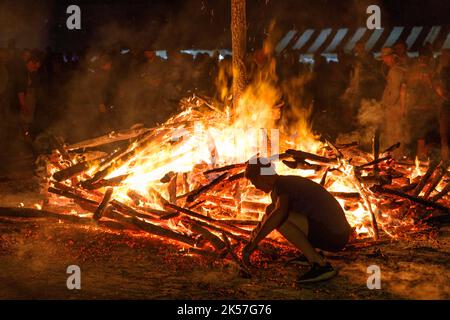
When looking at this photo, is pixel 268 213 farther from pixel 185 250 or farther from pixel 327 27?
pixel 327 27

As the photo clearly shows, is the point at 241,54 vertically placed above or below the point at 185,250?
above

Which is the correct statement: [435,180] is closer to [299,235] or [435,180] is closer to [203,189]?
[299,235]

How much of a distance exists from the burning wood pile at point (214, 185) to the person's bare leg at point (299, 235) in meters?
0.69

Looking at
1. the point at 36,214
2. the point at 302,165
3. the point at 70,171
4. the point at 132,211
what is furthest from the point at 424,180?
the point at 36,214

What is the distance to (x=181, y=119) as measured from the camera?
29.7 ft

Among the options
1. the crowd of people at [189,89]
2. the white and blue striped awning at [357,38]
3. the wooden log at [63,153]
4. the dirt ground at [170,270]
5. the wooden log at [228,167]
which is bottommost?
the dirt ground at [170,270]

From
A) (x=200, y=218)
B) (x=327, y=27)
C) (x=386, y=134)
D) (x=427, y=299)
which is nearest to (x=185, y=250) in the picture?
(x=200, y=218)

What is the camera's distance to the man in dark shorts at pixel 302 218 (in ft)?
18.3

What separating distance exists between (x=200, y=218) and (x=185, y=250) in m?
0.45

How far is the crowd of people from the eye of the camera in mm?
12570

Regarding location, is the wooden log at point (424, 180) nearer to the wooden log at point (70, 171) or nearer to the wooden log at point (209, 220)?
the wooden log at point (209, 220)

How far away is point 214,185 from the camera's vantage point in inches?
288

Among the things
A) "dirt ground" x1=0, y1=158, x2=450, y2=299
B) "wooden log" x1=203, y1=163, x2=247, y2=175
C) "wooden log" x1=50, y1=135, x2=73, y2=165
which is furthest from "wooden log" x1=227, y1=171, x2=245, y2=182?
"wooden log" x1=50, y1=135, x2=73, y2=165

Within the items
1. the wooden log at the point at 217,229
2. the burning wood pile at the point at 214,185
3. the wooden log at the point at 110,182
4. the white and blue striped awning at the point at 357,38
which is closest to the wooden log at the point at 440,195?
the burning wood pile at the point at 214,185
